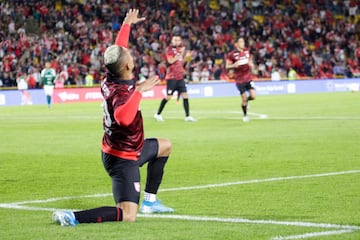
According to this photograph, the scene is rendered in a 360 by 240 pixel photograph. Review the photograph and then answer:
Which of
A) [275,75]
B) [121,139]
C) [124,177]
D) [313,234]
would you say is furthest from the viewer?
[275,75]

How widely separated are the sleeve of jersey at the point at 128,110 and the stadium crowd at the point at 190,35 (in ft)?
123

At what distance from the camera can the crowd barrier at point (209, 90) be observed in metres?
44.1

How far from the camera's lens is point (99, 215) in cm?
841

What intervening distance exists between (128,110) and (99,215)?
106cm

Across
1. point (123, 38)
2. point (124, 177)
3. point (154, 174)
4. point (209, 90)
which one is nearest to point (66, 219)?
point (124, 177)

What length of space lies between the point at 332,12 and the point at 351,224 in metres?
58.2

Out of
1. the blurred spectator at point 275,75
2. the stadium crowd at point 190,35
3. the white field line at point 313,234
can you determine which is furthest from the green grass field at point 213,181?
the blurred spectator at point 275,75

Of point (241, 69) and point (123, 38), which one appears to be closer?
point (123, 38)

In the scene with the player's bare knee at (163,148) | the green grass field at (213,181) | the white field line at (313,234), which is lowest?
the green grass field at (213,181)

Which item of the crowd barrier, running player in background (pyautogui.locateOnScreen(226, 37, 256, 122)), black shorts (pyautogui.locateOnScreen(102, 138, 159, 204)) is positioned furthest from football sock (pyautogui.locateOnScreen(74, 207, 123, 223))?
the crowd barrier

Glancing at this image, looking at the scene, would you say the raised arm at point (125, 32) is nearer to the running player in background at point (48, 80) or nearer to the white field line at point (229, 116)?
the white field line at point (229, 116)

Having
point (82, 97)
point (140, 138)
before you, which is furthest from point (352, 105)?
point (140, 138)

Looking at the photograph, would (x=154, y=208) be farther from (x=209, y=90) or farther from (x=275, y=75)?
(x=275, y=75)

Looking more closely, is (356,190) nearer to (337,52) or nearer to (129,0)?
(129,0)
